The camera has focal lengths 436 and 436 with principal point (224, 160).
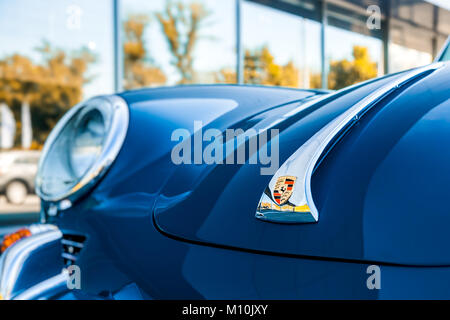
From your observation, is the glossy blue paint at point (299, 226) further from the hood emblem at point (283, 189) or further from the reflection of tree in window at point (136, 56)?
the reflection of tree in window at point (136, 56)

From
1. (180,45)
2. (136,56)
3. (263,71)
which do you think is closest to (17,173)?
(136,56)

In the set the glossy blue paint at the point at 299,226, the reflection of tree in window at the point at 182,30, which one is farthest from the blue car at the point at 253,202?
the reflection of tree in window at the point at 182,30

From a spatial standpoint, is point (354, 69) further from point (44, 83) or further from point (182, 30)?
point (44, 83)

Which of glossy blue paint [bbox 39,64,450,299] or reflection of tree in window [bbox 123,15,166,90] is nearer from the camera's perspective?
glossy blue paint [bbox 39,64,450,299]

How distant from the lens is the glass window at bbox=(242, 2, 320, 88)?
6629mm

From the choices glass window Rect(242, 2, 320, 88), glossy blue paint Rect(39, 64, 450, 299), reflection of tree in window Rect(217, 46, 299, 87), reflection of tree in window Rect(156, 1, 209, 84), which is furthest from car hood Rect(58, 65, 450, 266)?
glass window Rect(242, 2, 320, 88)

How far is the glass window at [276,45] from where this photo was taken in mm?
6629

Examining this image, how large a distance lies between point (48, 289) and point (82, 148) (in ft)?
1.37

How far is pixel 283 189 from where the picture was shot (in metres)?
0.68

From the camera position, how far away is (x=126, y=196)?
3.22 feet

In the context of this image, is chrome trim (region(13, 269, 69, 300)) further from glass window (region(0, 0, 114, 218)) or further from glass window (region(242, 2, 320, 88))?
glass window (region(242, 2, 320, 88))

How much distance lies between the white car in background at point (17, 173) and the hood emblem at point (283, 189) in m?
4.99

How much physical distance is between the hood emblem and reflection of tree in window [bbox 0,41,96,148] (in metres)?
5.03

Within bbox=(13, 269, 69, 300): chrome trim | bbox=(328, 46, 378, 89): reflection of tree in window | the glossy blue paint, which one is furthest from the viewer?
bbox=(328, 46, 378, 89): reflection of tree in window
